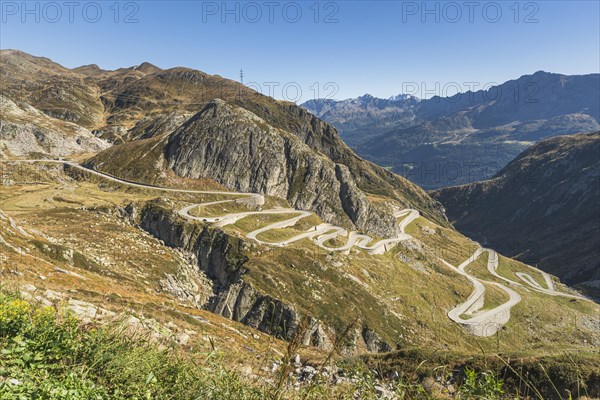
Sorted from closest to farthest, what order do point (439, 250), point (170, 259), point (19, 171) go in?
point (170, 259), point (19, 171), point (439, 250)

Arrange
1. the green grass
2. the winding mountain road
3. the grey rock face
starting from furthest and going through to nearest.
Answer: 1. the grey rock face
2. the winding mountain road
3. the green grass

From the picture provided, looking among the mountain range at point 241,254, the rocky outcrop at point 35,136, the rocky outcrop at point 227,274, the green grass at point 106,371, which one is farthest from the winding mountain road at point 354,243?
the green grass at point 106,371

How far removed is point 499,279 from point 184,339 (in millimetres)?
176290

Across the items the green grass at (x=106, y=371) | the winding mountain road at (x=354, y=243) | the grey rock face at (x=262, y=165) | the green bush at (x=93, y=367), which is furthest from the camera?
the grey rock face at (x=262, y=165)

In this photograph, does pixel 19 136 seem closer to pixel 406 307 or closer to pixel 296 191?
pixel 296 191

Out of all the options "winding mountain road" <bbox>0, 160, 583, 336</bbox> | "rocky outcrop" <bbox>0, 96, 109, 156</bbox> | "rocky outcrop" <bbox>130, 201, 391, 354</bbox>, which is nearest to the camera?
"rocky outcrop" <bbox>130, 201, 391, 354</bbox>

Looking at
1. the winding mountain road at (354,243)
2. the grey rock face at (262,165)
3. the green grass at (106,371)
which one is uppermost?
the grey rock face at (262,165)

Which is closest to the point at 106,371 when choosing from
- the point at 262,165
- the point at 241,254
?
the point at 241,254

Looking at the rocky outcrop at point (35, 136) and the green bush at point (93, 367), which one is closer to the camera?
the green bush at point (93, 367)

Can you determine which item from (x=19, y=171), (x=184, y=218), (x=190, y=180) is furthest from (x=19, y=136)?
(x=184, y=218)

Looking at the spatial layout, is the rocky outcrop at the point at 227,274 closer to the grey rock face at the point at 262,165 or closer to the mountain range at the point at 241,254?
the mountain range at the point at 241,254

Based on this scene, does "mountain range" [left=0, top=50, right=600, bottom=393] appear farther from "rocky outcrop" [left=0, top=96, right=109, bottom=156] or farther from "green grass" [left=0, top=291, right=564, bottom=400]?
"green grass" [left=0, top=291, right=564, bottom=400]

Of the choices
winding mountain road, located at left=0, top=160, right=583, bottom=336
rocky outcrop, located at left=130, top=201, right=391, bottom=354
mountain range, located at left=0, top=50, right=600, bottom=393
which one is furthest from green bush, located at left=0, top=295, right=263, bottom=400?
winding mountain road, located at left=0, top=160, right=583, bottom=336

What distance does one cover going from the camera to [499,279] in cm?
15662
